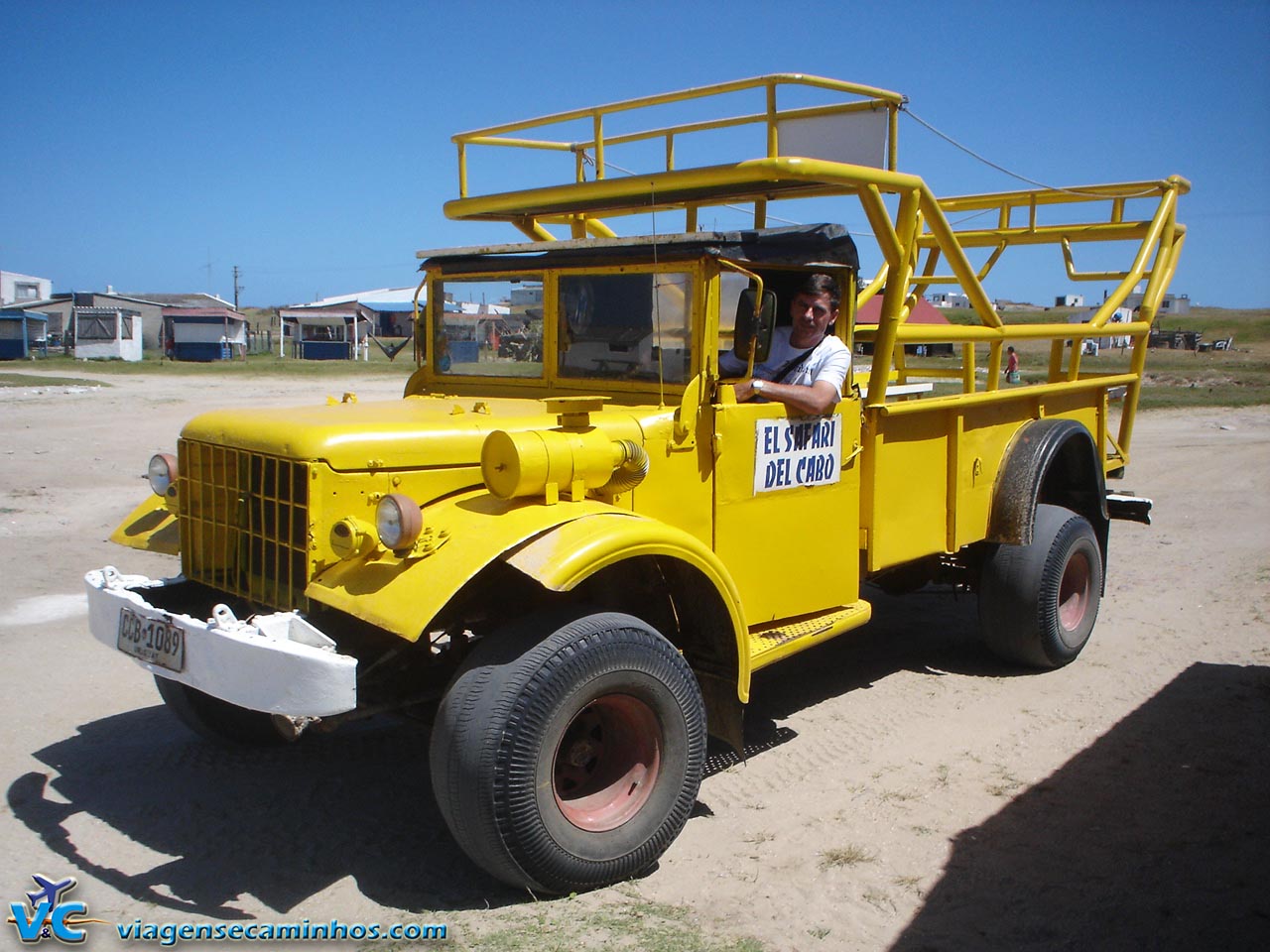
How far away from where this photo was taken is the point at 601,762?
3.90 meters

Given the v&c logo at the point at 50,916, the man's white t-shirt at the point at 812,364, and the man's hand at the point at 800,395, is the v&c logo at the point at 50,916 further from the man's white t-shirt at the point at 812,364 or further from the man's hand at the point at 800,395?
the man's white t-shirt at the point at 812,364

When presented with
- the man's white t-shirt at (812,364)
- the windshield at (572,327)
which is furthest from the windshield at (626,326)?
the man's white t-shirt at (812,364)

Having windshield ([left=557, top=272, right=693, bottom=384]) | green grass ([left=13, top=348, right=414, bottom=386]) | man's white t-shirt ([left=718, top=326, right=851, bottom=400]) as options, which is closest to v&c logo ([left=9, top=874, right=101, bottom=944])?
windshield ([left=557, top=272, right=693, bottom=384])

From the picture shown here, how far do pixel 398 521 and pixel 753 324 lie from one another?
5.22 ft

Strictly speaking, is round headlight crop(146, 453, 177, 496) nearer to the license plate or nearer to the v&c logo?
the license plate

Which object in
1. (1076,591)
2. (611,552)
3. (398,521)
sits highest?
(398,521)

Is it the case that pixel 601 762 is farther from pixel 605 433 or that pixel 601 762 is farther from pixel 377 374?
pixel 377 374

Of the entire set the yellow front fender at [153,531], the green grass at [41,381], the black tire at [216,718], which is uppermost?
the green grass at [41,381]

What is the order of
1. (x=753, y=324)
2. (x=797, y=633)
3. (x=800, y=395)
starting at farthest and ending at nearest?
(x=797, y=633) < (x=800, y=395) < (x=753, y=324)

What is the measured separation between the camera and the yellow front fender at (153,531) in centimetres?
443

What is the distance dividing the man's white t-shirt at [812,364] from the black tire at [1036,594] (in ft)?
5.97

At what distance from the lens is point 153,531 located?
4512mm

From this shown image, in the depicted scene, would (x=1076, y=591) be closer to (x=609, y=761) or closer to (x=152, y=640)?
(x=609, y=761)

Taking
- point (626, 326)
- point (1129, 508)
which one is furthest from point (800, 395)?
point (1129, 508)
